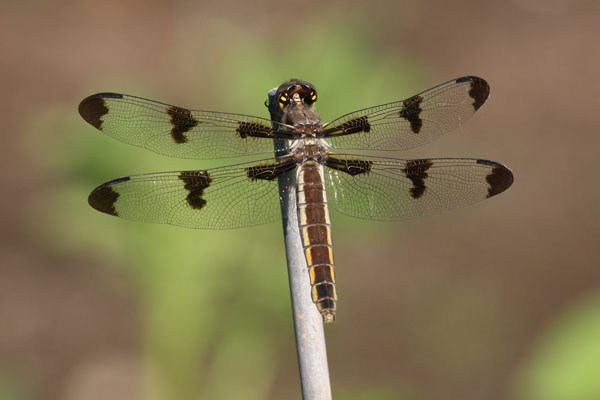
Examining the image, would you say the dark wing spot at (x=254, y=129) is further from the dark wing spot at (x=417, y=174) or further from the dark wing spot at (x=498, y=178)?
the dark wing spot at (x=498, y=178)

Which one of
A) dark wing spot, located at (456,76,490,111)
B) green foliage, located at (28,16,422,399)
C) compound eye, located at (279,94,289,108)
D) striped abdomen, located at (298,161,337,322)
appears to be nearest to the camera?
striped abdomen, located at (298,161,337,322)

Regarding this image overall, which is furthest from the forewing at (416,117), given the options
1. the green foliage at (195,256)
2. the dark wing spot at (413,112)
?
the green foliage at (195,256)

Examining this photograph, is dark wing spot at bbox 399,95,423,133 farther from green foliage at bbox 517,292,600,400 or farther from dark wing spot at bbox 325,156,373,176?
green foliage at bbox 517,292,600,400

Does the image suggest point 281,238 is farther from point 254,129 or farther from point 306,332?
point 306,332

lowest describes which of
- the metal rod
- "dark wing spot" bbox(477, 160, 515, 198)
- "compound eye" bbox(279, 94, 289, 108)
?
the metal rod

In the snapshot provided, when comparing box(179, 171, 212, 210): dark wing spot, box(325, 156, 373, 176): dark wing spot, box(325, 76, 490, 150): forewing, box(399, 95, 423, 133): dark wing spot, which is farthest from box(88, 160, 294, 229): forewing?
box(399, 95, 423, 133): dark wing spot

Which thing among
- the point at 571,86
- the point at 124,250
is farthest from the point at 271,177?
the point at 571,86

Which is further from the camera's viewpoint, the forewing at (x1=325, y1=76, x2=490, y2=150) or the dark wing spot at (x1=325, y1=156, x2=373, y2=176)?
the forewing at (x1=325, y1=76, x2=490, y2=150)

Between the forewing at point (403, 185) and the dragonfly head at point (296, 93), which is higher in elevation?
the dragonfly head at point (296, 93)
